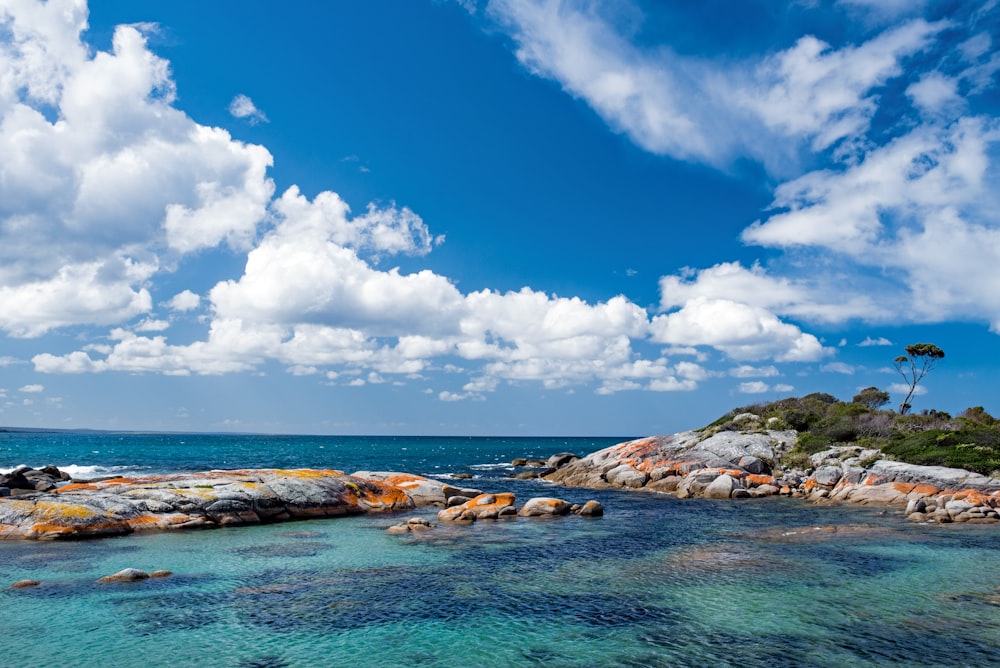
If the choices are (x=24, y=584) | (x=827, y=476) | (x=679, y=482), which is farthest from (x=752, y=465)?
(x=24, y=584)

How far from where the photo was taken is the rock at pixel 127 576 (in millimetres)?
19375

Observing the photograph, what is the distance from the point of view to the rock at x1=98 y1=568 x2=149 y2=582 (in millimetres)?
19375

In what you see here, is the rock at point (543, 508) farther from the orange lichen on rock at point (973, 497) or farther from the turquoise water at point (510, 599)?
the orange lichen on rock at point (973, 497)

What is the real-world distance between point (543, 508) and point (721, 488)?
17.8m

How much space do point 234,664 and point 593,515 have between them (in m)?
26.6

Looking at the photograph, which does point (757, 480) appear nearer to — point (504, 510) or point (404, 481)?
point (504, 510)

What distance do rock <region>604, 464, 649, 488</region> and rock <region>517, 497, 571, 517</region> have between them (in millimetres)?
18762

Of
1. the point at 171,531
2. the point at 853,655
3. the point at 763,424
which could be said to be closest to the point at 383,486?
the point at 171,531

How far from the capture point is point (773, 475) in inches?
2014

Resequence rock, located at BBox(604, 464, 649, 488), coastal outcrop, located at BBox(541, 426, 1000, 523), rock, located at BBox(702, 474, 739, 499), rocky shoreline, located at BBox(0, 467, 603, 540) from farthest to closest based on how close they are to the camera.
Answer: rock, located at BBox(604, 464, 649, 488)
rock, located at BBox(702, 474, 739, 499)
coastal outcrop, located at BBox(541, 426, 1000, 523)
rocky shoreline, located at BBox(0, 467, 603, 540)

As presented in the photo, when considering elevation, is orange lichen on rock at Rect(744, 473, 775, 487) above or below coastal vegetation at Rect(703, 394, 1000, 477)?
below

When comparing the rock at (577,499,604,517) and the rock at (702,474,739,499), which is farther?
the rock at (702,474,739,499)

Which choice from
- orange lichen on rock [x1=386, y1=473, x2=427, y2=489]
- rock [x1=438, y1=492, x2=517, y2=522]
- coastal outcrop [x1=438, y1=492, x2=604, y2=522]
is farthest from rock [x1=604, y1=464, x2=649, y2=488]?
orange lichen on rock [x1=386, y1=473, x2=427, y2=489]

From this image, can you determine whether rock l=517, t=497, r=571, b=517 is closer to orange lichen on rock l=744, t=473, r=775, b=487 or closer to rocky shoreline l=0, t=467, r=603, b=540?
rocky shoreline l=0, t=467, r=603, b=540
